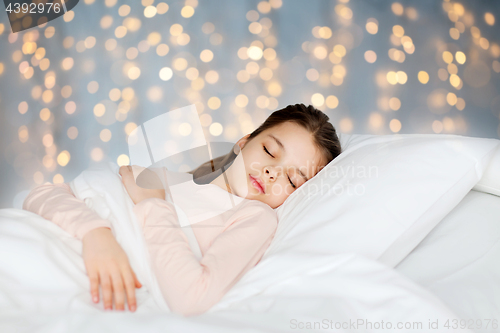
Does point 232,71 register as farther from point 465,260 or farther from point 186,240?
point 465,260

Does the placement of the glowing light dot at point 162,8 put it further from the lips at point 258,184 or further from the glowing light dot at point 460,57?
the glowing light dot at point 460,57

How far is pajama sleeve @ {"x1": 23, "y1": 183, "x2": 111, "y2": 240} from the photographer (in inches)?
26.8

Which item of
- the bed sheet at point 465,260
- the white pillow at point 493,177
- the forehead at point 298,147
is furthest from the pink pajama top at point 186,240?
the white pillow at point 493,177

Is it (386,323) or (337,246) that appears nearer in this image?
(386,323)

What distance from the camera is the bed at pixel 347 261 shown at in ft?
1.57

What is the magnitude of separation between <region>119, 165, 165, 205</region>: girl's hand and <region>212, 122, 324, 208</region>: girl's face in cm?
18

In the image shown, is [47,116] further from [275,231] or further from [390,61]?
[390,61]

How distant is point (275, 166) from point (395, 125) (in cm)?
82

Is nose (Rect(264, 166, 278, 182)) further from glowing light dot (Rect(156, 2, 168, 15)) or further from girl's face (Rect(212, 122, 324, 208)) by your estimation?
glowing light dot (Rect(156, 2, 168, 15))

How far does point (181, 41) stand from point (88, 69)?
16.9 inches

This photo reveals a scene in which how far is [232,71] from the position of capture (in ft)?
5.15

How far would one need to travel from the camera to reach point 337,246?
65 centimetres

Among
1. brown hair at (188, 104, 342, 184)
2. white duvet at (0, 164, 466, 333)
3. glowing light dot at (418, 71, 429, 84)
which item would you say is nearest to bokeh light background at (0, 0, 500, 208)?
glowing light dot at (418, 71, 429, 84)

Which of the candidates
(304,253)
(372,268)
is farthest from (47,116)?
(372,268)
